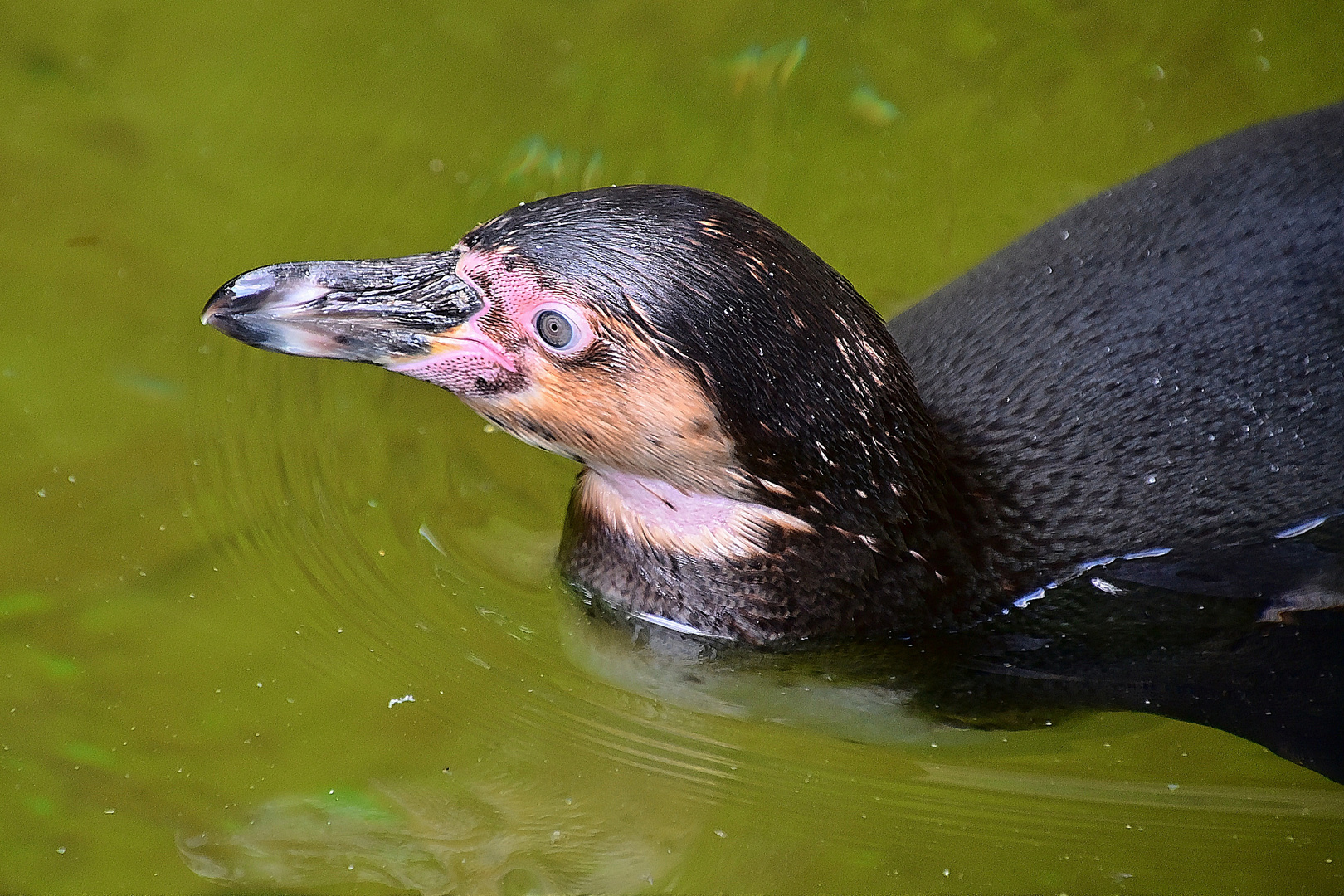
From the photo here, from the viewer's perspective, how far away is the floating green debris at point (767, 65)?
4.62 metres

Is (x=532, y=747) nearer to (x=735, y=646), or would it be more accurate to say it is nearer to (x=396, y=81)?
(x=735, y=646)

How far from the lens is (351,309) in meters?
2.77

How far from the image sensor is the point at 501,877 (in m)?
2.61

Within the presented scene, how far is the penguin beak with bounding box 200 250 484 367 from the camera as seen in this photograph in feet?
9.10

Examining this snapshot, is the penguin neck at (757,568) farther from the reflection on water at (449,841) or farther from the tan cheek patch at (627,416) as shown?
the reflection on water at (449,841)

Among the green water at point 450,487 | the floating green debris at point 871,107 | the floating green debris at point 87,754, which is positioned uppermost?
the floating green debris at point 871,107

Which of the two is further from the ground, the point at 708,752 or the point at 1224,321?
the point at 1224,321

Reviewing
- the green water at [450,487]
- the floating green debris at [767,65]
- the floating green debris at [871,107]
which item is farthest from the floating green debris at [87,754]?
the floating green debris at [871,107]

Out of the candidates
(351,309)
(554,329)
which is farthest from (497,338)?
(351,309)

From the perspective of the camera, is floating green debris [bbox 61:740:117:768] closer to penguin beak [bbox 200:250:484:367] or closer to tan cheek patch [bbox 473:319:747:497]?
penguin beak [bbox 200:250:484:367]

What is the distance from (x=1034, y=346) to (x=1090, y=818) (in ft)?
3.51

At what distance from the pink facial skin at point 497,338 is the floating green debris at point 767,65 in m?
2.11

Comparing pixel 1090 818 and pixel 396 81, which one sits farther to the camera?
pixel 396 81

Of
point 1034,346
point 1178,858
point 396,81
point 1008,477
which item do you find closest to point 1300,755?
point 1178,858
